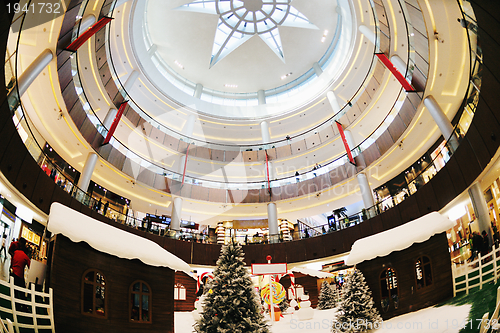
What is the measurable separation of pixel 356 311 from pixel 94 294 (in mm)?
7074

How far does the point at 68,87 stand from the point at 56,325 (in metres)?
11.5

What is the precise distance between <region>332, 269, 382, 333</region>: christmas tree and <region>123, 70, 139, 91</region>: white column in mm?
19819

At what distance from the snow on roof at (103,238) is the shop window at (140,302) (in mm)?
628

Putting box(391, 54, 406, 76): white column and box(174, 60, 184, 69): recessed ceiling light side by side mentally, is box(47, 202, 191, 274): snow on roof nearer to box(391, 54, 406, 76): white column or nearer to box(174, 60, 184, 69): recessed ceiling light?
box(391, 54, 406, 76): white column

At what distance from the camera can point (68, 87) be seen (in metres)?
13.4

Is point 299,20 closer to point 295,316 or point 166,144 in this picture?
point 166,144

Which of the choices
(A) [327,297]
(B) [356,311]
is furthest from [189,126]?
(B) [356,311]

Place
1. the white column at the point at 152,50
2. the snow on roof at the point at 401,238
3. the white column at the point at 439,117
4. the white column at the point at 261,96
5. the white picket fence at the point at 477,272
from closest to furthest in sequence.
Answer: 1. the white picket fence at the point at 477,272
2. the snow on roof at the point at 401,238
3. the white column at the point at 439,117
4. the white column at the point at 152,50
5. the white column at the point at 261,96

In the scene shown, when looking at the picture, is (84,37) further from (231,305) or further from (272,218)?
(272,218)

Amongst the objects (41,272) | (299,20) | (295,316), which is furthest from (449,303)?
(299,20)

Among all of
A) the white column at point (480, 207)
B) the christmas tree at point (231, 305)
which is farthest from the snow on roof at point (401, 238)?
the christmas tree at point (231, 305)

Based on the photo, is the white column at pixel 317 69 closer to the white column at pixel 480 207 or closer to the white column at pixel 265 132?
the white column at pixel 265 132

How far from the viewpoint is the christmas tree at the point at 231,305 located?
600 cm

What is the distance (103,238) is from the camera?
6785mm
